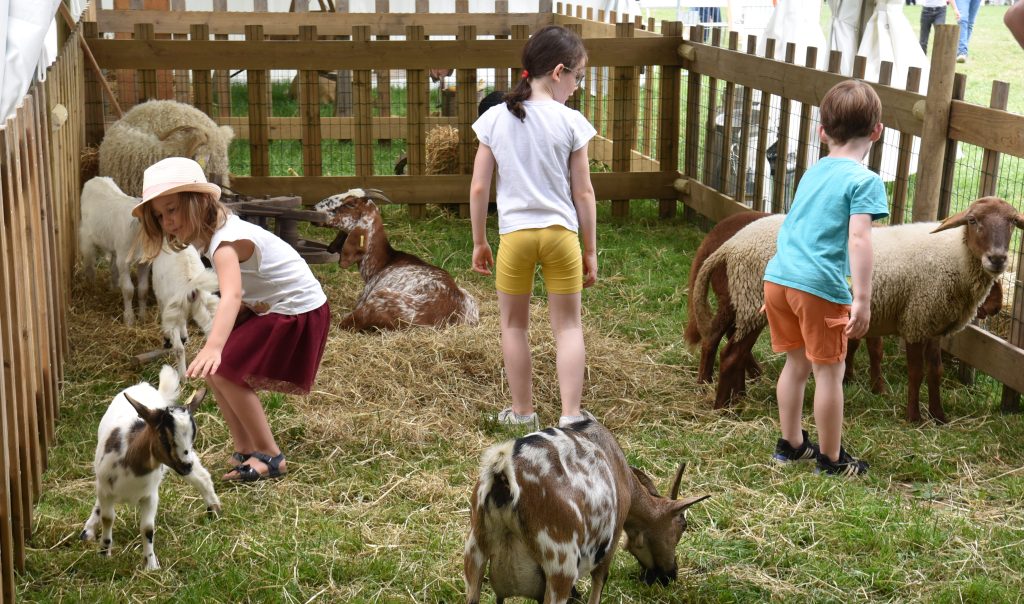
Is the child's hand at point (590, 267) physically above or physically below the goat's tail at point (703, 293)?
above

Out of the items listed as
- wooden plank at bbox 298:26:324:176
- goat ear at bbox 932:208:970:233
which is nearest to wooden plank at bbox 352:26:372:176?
wooden plank at bbox 298:26:324:176

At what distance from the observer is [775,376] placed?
20.4 feet

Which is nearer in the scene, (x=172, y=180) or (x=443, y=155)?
(x=172, y=180)

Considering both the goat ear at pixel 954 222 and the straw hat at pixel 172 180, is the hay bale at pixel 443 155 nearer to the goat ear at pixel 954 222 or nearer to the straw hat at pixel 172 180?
the goat ear at pixel 954 222

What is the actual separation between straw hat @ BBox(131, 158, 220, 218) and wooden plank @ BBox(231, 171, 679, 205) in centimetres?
557

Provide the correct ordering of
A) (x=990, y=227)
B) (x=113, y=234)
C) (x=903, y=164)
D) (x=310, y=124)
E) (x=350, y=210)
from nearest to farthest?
(x=990, y=227)
(x=903, y=164)
(x=113, y=234)
(x=350, y=210)
(x=310, y=124)

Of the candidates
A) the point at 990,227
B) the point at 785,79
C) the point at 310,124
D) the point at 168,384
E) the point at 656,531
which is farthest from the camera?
the point at 310,124

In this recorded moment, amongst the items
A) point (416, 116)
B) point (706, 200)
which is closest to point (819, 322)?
point (706, 200)

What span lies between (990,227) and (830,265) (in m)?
1.22

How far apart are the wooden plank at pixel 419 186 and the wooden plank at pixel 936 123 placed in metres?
4.15

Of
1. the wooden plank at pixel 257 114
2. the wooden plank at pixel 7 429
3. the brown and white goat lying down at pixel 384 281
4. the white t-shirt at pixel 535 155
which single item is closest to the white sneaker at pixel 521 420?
the white t-shirt at pixel 535 155

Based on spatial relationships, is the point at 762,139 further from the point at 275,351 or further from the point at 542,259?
the point at 275,351

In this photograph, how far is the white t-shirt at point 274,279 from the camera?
4504 mm

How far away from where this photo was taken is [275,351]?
462 centimetres
